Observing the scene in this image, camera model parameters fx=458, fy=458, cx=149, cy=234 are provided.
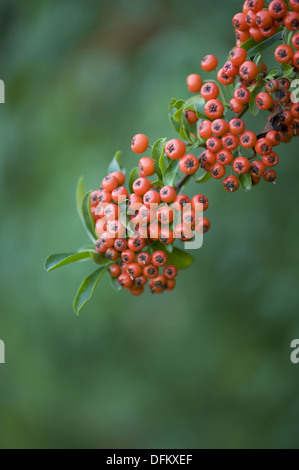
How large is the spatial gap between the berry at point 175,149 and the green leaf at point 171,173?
4 cm

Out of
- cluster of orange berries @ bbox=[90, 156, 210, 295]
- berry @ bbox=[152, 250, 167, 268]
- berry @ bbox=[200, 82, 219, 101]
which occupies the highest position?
berry @ bbox=[200, 82, 219, 101]

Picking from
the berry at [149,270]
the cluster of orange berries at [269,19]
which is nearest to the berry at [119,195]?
the berry at [149,270]

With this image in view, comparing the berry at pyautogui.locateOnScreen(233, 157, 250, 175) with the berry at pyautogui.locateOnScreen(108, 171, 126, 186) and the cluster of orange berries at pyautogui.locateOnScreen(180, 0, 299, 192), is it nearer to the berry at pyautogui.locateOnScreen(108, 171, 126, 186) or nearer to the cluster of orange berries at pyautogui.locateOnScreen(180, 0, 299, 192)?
the cluster of orange berries at pyautogui.locateOnScreen(180, 0, 299, 192)

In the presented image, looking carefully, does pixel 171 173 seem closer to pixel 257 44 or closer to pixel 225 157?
pixel 225 157

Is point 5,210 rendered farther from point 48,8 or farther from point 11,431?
point 11,431

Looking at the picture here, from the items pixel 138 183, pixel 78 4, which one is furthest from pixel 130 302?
pixel 138 183

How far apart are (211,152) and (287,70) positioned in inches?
12.0

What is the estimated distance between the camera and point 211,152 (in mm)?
1356

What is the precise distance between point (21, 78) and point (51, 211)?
43.4 inches

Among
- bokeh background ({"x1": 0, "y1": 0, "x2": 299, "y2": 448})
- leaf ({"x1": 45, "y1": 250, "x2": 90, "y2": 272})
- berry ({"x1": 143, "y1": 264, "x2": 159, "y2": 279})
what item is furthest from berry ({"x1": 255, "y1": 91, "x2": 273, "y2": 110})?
bokeh background ({"x1": 0, "y1": 0, "x2": 299, "y2": 448})

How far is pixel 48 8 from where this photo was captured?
11.1ft

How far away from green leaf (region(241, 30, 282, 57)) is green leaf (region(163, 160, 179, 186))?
0.39 meters

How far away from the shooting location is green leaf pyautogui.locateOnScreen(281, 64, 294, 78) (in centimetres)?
127

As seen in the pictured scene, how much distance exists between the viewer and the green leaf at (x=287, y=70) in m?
1.27
